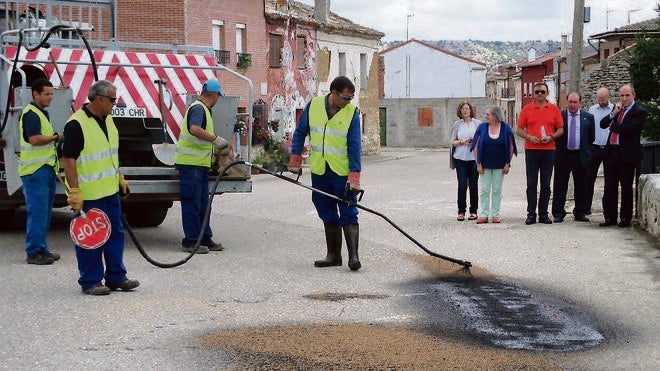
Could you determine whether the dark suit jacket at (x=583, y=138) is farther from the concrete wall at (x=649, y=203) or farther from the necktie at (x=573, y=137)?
the concrete wall at (x=649, y=203)

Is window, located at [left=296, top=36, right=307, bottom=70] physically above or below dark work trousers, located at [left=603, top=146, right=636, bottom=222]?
above

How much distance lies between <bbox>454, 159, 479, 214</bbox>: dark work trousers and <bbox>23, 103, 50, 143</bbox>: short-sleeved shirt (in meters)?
6.26

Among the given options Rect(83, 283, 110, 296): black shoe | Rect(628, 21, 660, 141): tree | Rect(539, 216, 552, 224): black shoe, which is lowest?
Rect(83, 283, 110, 296): black shoe

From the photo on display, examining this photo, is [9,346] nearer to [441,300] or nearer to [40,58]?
[441,300]

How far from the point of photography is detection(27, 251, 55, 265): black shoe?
9812 millimetres

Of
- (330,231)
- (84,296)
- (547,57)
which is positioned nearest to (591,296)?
(330,231)

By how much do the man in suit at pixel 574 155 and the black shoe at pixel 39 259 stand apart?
21.8 ft

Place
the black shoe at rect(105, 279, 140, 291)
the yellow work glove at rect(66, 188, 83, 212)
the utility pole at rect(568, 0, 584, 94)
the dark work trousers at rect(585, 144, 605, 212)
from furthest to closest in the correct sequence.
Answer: the utility pole at rect(568, 0, 584, 94), the dark work trousers at rect(585, 144, 605, 212), the black shoe at rect(105, 279, 140, 291), the yellow work glove at rect(66, 188, 83, 212)

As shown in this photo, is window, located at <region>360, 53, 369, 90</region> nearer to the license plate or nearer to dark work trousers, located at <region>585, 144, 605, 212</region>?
dark work trousers, located at <region>585, 144, 605, 212</region>

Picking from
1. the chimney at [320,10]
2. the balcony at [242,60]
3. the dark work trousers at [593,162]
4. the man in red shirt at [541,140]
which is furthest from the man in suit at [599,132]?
the chimney at [320,10]

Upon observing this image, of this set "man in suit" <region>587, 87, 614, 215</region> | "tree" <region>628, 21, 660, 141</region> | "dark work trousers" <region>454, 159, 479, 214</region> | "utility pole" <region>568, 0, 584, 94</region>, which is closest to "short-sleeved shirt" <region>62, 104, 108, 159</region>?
"dark work trousers" <region>454, 159, 479, 214</region>

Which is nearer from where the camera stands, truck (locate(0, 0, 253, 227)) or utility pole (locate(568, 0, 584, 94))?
truck (locate(0, 0, 253, 227))

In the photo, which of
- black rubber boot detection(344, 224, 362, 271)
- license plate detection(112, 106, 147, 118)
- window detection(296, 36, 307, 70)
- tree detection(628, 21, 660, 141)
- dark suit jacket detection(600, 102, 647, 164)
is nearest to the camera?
black rubber boot detection(344, 224, 362, 271)

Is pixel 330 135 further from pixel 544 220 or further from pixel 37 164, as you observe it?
pixel 544 220
